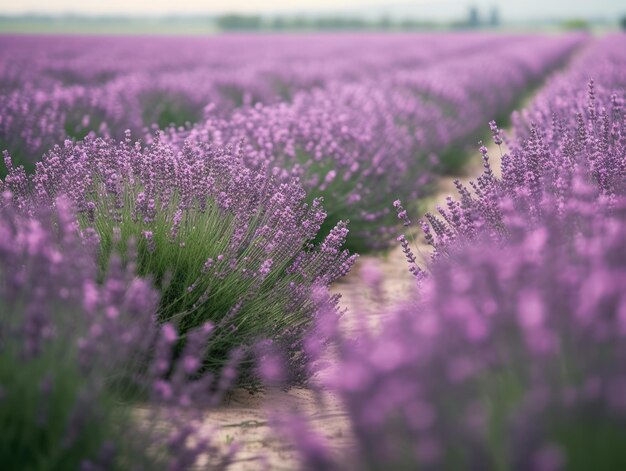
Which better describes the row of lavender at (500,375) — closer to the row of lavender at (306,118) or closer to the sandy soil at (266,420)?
the sandy soil at (266,420)

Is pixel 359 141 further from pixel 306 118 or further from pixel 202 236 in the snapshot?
pixel 202 236

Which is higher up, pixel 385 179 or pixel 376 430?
pixel 376 430

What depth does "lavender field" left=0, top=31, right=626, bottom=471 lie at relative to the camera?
140 cm

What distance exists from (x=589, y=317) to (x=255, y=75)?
389 inches

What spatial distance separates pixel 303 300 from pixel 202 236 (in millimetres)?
514

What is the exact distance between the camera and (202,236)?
3098 mm

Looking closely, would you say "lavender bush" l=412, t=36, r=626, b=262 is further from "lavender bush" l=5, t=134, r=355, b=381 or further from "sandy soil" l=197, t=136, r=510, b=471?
"lavender bush" l=5, t=134, r=355, b=381

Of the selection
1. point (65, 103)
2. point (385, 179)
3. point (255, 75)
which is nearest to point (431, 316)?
point (385, 179)

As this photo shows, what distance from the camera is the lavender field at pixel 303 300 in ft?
4.60

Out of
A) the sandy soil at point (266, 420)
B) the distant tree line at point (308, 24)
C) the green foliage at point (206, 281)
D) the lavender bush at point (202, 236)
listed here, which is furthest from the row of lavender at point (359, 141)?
the distant tree line at point (308, 24)

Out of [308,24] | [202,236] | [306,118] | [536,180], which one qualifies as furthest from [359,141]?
[308,24]

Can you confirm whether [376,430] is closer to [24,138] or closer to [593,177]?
[593,177]

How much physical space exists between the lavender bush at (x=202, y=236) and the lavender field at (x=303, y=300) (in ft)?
0.04

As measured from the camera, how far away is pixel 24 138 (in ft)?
16.8
